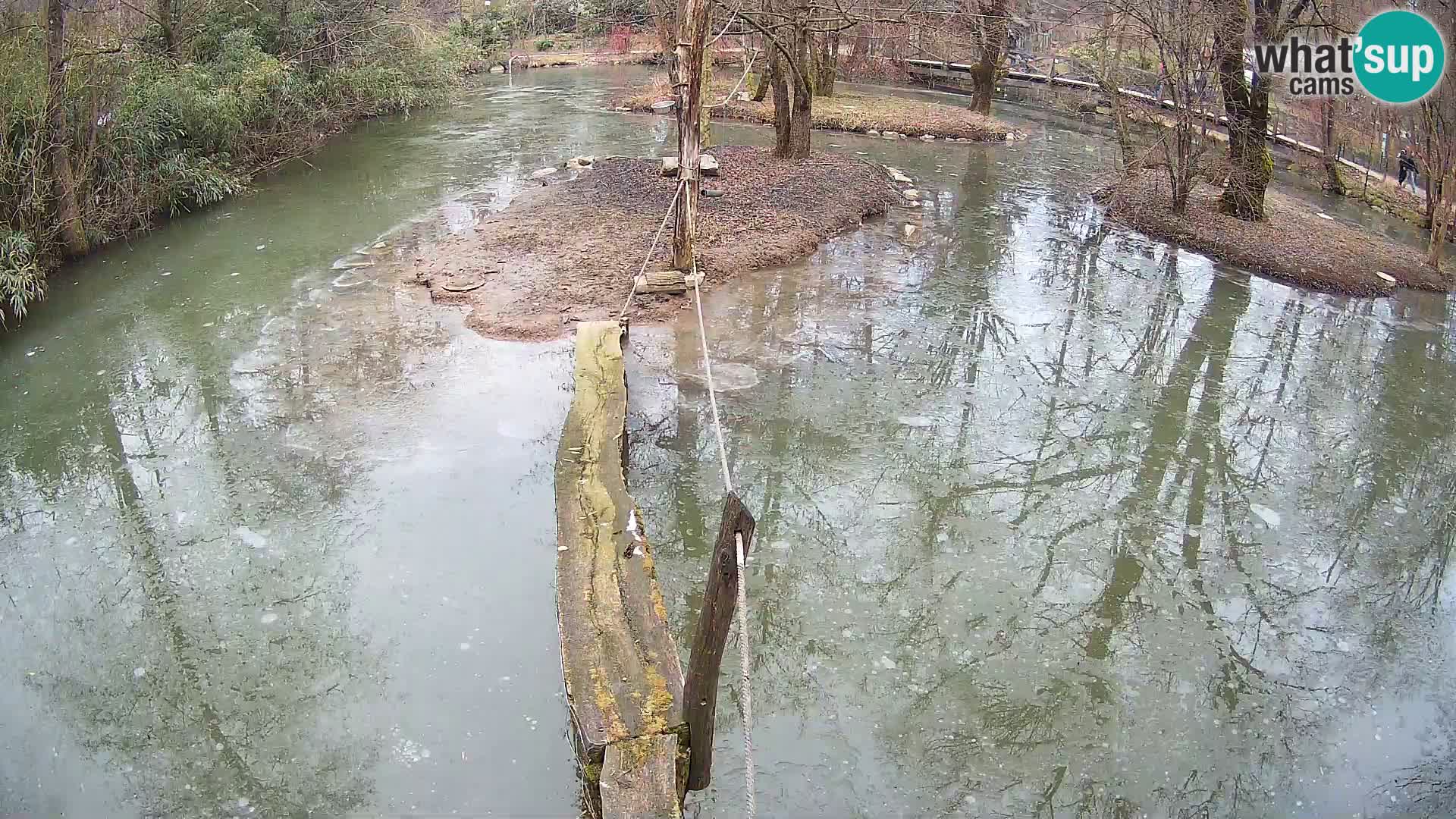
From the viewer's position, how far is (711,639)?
317 centimetres

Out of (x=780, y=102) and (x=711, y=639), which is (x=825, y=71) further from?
(x=711, y=639)

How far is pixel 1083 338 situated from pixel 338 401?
5973mm

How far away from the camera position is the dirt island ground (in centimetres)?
839

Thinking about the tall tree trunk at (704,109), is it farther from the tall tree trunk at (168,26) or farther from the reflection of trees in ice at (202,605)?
the tall tree trunk at (168,26)

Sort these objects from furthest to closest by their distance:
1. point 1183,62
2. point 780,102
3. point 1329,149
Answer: point 1329,149 → point 780,102 → point 1183,62

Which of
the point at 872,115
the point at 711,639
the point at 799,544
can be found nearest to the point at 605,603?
the point at 711,639

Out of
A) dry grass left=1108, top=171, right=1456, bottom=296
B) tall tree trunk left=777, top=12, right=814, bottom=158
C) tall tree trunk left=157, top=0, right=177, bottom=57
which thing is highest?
tall tree trunk left=157, top=0, right=177, bottom=57

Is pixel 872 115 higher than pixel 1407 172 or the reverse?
higher

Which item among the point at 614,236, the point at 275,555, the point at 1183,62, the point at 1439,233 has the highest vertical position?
the point at 1183,62

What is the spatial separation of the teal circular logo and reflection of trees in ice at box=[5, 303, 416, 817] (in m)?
11.9

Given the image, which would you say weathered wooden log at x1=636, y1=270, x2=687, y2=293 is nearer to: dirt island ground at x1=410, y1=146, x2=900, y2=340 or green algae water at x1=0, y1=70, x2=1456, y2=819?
dirt island ground at x1=410, y1=146, x2=900, y2=340

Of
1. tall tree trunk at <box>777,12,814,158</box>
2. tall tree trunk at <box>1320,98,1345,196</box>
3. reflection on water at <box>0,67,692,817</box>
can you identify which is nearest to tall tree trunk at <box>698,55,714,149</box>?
tall tree trunk at <box>777,12,814,158</box>

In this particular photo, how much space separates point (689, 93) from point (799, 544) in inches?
183

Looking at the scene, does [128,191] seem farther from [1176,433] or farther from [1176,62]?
[1176,62]
